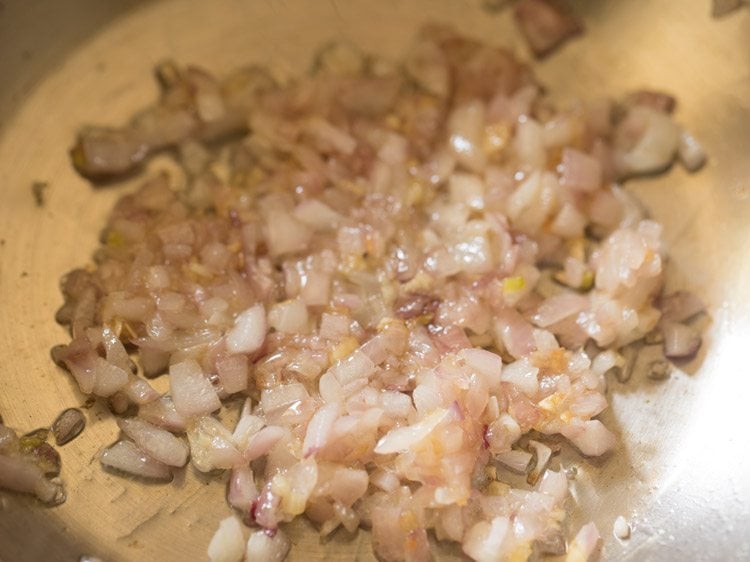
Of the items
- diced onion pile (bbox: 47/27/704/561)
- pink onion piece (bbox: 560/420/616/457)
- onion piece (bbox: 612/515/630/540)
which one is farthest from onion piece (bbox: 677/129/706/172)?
onion piece (bbox: 612/515/630/540)

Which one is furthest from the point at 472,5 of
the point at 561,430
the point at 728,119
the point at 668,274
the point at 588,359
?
the point at 561,430

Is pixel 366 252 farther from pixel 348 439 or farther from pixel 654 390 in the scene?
pixel 654 390

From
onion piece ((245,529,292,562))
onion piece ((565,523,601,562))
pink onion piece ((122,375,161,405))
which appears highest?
pink onion piece ((122,375,161,405))

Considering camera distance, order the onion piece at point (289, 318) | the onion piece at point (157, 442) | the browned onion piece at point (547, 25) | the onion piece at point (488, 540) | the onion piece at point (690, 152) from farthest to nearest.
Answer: the browned onion piece at point (547, 25) → the onion piece at point (690, 152) → the onion piece at point (289, 318) → the onion piece at point (157, 442) → the onion piece at point (488, 540)

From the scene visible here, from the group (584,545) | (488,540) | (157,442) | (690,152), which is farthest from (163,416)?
(690,152)

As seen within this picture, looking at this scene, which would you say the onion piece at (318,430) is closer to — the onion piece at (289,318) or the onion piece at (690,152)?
the onion piece at (289,318)

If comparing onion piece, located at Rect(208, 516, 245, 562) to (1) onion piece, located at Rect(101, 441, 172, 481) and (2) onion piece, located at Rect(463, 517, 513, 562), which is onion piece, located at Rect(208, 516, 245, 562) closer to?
(1) onion piece, located at Rect(101, 441, 172, 481)

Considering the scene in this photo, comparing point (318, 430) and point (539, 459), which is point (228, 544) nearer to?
point (318, 430)

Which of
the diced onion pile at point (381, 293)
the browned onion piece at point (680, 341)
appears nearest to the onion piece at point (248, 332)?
the diced onion pile at point (381, 293)
